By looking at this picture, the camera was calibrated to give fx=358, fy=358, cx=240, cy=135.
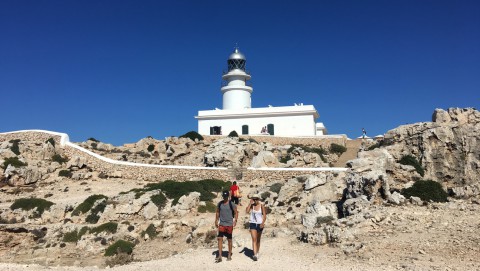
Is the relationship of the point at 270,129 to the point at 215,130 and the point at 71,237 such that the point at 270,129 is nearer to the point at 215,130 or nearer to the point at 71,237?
the point at 215,130

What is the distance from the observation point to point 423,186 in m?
15.7

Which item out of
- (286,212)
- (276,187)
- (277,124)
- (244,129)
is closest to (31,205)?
(276,187)

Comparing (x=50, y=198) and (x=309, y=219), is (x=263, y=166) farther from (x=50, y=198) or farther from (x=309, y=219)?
(x=50, y=198)

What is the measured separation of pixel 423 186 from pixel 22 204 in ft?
68.0

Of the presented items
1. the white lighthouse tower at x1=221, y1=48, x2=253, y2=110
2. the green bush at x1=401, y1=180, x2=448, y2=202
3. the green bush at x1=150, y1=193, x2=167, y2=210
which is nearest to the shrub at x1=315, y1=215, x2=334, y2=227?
the green bush at x1=401, y1=180, x2=448, y2=202

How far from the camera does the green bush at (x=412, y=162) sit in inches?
743

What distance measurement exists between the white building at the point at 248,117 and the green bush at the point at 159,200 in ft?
70.3

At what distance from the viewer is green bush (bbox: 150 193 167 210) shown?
18.7 meters

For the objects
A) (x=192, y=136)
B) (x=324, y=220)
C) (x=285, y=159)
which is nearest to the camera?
(x=324, y=220)

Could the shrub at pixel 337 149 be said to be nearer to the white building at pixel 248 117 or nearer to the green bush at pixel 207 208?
the white building at pixel 248 117

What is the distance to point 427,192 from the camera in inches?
599

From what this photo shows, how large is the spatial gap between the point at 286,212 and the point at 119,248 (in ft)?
23.8

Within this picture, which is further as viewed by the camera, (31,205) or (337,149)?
(337,149)

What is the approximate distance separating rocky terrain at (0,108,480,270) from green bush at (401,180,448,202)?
0.05 meters
